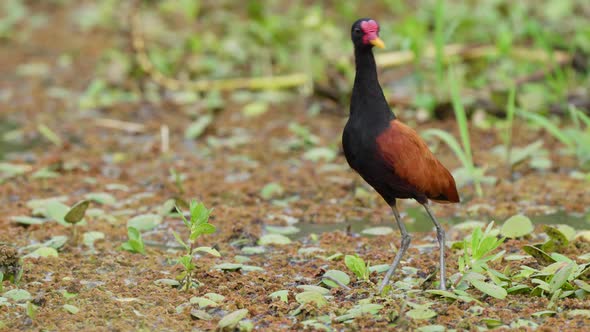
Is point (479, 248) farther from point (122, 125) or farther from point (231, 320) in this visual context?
point (122, 125)

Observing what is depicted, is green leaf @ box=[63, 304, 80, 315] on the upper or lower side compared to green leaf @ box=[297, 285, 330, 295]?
lower

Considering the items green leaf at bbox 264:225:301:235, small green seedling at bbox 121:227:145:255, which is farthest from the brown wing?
small green seedling at bbox 121:227:145:255

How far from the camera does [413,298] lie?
409 centimetres

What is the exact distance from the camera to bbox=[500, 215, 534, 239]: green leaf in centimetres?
487

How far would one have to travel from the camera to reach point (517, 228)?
4.88 meters

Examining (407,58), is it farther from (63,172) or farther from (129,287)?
(129,287)

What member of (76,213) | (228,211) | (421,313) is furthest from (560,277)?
(76,213)

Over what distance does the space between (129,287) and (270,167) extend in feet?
8.49

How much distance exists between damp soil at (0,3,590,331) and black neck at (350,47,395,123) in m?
0.83

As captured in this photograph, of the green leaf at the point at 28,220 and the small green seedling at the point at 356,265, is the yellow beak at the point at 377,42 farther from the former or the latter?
the green leaf at the point at 28,220

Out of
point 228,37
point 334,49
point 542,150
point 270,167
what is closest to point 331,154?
point 270,167

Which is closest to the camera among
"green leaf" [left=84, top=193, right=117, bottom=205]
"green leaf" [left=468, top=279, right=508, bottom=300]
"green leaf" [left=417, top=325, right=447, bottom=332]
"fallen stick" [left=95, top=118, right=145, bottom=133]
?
"green leaf" [left=417, top=325, right=447, bottom=332]

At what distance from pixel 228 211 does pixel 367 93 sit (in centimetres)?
183

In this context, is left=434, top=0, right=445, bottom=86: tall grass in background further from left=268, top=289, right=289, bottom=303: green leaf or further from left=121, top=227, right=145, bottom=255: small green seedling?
left=268, top=289, right=289, bottom=303: green leaf
